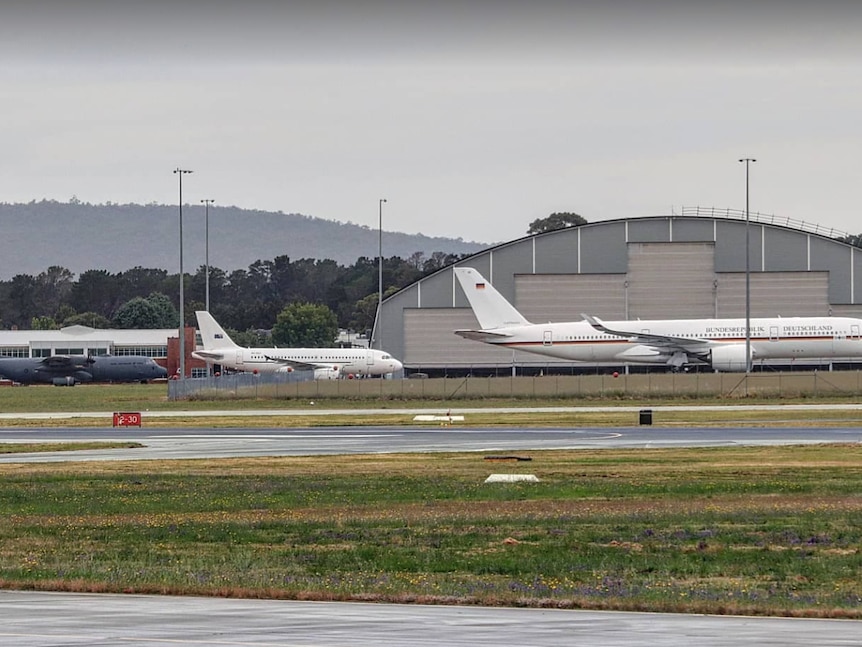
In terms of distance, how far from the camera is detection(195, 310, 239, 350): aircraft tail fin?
399ft

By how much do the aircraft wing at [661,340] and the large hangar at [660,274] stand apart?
1158 cm

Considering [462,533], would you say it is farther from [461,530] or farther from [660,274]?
[660,274]

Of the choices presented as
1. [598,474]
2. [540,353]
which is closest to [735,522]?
[598,474]

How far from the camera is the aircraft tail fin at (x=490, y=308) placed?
343 ft

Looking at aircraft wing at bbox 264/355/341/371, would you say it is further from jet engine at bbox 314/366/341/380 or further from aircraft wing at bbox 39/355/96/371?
aircraft wing at bbox 39/355/96/371

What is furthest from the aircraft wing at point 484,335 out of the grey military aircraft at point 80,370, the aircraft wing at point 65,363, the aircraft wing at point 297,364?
the aircraft wing at point 65,363

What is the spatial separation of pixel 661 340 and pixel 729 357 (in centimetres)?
536

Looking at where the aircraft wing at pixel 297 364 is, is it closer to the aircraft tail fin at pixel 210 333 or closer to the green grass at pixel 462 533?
the aircraft tail fin at pixel 210 333

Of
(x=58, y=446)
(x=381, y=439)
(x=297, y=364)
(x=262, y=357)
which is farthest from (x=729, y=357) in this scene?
(x=58, y=446)

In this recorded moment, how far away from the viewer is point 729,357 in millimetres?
96562

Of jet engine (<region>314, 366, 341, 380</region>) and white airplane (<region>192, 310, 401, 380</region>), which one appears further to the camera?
white airplane (<region>192, 310, 401, 380</region>)

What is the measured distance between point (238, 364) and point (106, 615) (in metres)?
107

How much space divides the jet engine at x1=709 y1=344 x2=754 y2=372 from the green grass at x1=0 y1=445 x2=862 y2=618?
194 ft

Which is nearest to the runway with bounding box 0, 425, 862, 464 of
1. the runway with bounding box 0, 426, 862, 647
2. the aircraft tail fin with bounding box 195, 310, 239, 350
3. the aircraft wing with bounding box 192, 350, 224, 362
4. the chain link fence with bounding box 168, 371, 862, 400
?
the chain link fence with bounding box 168, 371, 862, 400
